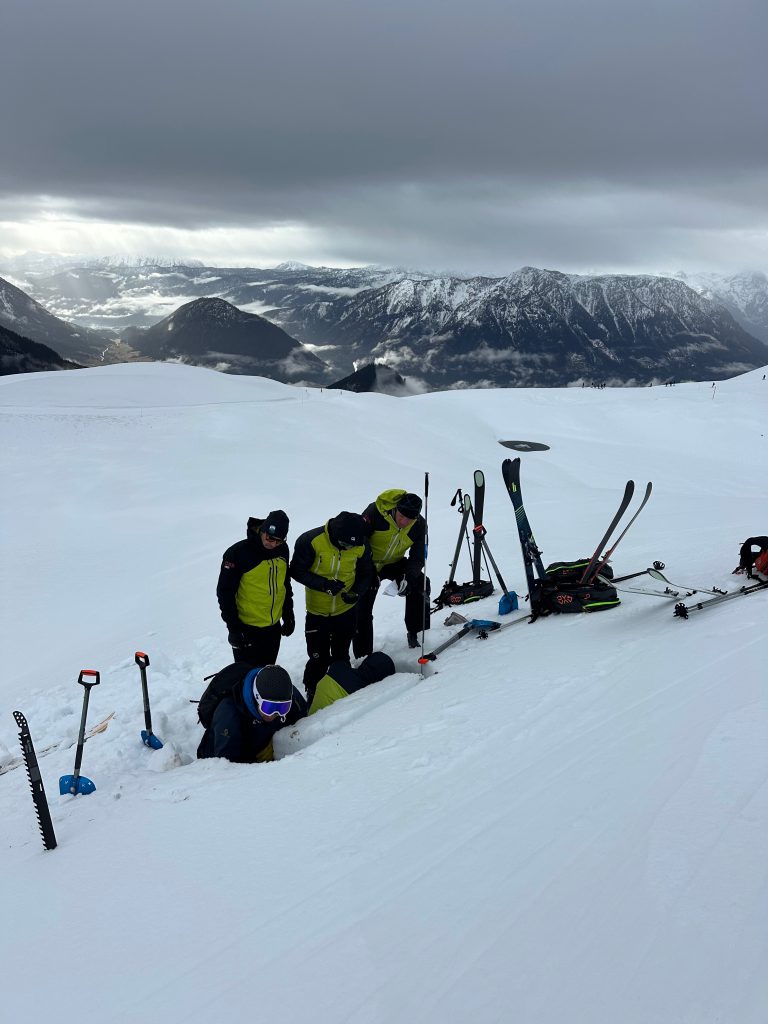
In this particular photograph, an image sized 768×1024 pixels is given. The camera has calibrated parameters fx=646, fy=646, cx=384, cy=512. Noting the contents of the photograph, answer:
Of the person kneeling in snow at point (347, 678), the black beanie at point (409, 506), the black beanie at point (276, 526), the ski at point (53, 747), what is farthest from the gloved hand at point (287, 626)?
the ski at point (53, 747)

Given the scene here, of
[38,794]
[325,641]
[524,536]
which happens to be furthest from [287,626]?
[524,536]

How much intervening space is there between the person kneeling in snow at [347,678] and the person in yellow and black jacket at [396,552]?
552 millimetres

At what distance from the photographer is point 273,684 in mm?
5559

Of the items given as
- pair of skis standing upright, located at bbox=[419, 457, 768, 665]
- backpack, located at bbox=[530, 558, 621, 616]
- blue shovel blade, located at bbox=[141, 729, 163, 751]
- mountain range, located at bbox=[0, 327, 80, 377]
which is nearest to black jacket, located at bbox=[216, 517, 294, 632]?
blue shovel blade, located at bbox=[141, 729, 163, 751]

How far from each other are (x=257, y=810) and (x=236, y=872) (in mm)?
626

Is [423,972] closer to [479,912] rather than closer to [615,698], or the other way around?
[479,912]

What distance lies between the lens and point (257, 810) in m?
4.25

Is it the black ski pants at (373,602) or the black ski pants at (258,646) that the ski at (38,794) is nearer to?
the black ski pants at (258,646)

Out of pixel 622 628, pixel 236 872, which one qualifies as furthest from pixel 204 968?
pixel 622 628

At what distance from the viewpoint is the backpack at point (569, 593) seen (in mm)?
7715

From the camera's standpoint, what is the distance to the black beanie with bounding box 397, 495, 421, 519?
6.93 m

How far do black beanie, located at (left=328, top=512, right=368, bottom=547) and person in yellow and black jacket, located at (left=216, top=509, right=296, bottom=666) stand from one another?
1.67ft

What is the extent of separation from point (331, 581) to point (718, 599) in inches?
165

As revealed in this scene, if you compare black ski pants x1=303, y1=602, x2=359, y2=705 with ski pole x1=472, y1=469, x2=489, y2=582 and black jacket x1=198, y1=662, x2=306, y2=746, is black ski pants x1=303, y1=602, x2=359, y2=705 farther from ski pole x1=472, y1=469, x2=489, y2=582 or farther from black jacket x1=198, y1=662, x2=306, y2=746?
ski pole x1=472, y1=469, x2=489, y2=582
